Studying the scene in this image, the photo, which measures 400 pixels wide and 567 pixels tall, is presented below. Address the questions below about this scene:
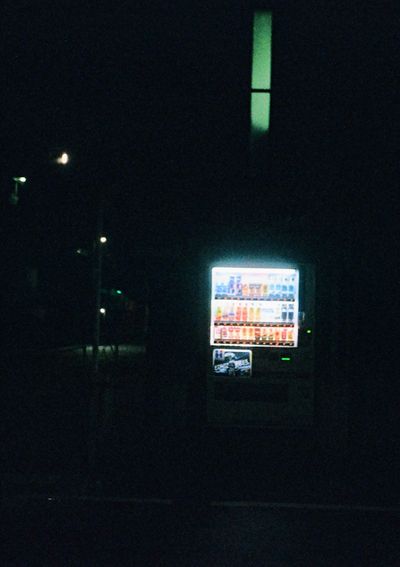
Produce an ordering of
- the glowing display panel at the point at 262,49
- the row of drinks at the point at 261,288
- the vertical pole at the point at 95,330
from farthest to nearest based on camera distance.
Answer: the row of drinks at the point at 261,288 → the glowing display panel at the point at 262,49 → the vertical pole at the point at 95,330

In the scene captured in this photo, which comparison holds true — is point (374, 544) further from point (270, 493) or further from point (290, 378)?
point (290, 378)

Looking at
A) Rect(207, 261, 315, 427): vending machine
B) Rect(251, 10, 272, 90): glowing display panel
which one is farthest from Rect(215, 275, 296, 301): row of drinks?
Rect(251, 10, 272, 90): glowing display panel

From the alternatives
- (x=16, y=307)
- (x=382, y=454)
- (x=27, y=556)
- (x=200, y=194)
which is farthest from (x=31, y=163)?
(x=27, y=556)

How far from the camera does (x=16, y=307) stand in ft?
99.0

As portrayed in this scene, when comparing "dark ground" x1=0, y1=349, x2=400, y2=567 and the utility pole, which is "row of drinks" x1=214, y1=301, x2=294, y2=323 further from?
the utility pole

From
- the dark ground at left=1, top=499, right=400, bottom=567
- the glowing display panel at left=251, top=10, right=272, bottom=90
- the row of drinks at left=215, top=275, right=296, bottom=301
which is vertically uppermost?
the glowing display panel at left=251, top=10, right=272, bottom=90

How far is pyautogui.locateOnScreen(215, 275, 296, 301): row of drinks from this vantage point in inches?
295

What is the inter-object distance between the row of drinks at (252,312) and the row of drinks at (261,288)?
102 mm

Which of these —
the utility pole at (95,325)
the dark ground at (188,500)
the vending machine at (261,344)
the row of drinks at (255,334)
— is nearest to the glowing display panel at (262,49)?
the vending machine at (261,344)

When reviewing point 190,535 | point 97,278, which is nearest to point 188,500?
point 190,535

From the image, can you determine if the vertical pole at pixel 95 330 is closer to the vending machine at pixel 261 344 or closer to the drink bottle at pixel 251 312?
the vending machine at pixel 261 344

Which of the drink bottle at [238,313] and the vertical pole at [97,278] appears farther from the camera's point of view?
the drink bottle at [238,313]

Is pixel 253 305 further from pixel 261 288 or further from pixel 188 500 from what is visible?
pixel 188 500

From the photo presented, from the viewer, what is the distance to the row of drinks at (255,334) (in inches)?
297
